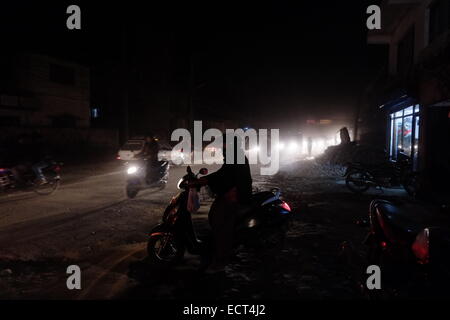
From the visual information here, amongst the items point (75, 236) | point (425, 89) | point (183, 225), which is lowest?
point (75, 236)

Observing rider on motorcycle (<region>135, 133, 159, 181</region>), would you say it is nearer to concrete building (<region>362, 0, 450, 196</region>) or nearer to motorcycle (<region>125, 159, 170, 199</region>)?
motorcycle (<region>125, 159, 170, 199</region>)

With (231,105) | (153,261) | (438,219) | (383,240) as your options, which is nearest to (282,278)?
(383,240)

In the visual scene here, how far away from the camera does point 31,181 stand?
11.3 m

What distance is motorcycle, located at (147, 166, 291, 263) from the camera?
5.32m

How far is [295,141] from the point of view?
45.7 meters

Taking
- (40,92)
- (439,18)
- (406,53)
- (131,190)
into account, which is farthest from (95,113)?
(439,18)

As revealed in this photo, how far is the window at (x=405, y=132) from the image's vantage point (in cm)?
1394

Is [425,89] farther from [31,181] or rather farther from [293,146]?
[293,146]

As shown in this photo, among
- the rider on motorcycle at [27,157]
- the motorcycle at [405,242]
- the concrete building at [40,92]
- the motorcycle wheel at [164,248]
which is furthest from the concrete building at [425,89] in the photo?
the concrete building at [40,92]

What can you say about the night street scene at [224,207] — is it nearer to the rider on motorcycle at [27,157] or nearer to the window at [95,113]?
the rider on motorcycle at [27,157]

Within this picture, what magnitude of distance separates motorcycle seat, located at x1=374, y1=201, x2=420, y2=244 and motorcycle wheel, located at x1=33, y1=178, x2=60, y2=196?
397 inches

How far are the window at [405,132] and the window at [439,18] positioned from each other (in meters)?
2.58

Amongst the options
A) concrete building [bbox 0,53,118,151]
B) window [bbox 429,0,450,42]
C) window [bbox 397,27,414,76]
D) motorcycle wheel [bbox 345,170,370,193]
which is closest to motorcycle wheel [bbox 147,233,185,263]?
motorcycle wheel [bbox 345,170,370,193]

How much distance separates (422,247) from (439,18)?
11.2 metres
